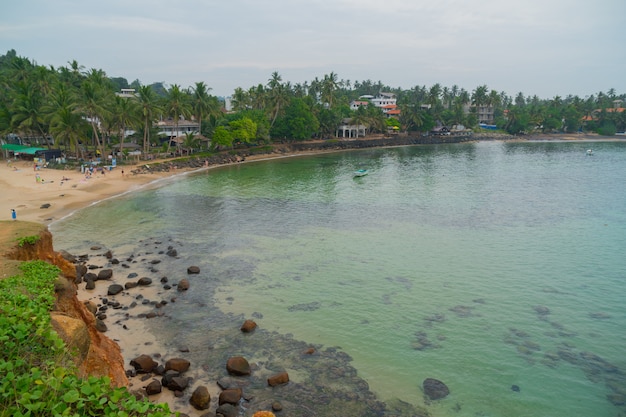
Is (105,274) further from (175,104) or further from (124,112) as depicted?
(175,104)

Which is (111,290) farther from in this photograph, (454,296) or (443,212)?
(443,212)

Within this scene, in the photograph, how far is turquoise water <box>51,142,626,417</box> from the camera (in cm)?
1873

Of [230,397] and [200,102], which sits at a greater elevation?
[200,102]

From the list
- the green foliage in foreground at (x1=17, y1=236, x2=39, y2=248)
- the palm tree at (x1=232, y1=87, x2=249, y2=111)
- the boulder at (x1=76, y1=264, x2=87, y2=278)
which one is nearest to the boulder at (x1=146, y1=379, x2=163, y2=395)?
the green foliage in foreground at (x1=17, y1=236, x2=39, y2=248)

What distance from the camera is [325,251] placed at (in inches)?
1356

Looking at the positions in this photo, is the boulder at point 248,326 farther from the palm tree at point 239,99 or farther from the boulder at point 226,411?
the palm tree at point 239,99

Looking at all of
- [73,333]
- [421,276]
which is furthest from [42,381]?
[421,276]

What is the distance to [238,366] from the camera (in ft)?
60.0

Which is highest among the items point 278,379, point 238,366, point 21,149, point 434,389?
A: point 21,149

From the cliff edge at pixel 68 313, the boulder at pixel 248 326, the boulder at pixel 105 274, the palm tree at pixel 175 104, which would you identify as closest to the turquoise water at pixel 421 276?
the boulder at pixel 248 326

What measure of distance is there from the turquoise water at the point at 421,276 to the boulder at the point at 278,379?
565 millimetres

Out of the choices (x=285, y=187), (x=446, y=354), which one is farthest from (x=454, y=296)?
(x=285, y=187)

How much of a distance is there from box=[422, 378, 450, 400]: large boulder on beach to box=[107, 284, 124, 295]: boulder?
19398 millimetres

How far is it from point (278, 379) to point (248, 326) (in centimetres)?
488
